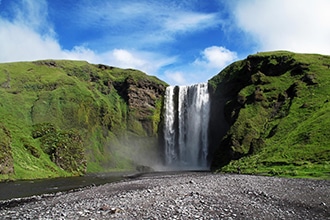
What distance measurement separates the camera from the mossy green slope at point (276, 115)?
6188 cm

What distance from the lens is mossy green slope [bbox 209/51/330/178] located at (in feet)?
203

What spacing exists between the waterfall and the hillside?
996cm

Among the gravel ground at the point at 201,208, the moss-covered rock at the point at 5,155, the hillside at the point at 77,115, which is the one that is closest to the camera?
the gravel ground at the point at 201,208

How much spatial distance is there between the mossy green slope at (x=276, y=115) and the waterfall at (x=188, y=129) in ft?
26.5

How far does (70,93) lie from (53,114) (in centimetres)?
1618

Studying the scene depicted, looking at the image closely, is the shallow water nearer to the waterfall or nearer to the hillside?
the hillside

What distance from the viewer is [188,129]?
134 metres

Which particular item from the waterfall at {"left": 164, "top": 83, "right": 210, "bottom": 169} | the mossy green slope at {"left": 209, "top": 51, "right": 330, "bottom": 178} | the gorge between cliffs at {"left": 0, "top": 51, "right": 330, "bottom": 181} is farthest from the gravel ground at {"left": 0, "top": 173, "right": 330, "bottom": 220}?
the waterfall at {"left": 164, "top": 83, "right": 210, "bottom": 169}

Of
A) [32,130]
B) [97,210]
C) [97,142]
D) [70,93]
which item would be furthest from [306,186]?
[70,93]

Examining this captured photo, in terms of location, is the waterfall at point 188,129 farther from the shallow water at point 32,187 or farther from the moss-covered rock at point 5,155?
the moss-covered rock at point 5,155

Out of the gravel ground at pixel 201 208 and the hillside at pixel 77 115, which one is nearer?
the gravel ground at pixel 201 208

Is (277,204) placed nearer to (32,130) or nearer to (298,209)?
(298,209)

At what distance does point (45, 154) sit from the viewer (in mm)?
85625

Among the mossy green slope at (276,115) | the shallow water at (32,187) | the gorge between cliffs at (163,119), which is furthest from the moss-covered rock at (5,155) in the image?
the mossy green slope at (276,115)
